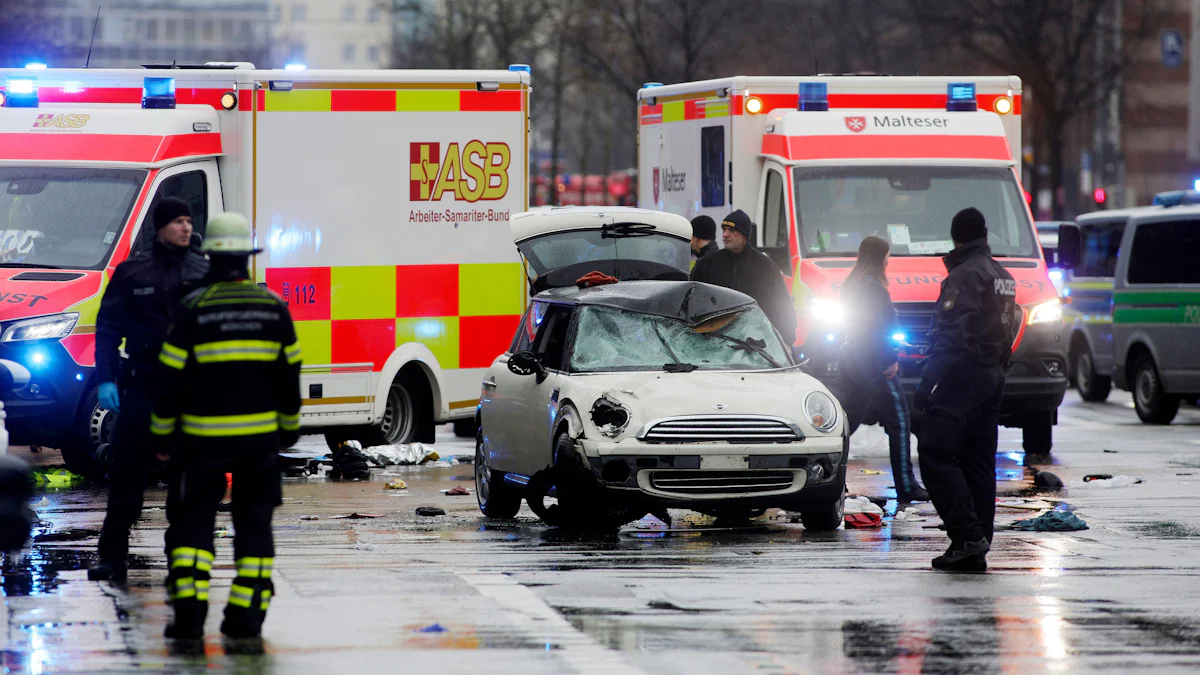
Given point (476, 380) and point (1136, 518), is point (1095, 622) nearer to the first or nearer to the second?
point (1136, 518)

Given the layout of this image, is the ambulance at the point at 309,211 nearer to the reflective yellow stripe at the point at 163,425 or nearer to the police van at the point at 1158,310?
the reflective yellow stripe at the point at 163,425

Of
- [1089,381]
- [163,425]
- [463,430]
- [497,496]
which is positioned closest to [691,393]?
[497,496]

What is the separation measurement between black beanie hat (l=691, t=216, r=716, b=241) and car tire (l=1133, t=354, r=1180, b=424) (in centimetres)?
728

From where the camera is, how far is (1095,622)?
8.14 m

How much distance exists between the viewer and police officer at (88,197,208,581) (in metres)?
9.23

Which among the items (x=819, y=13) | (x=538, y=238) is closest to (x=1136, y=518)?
(x=538, y=238)

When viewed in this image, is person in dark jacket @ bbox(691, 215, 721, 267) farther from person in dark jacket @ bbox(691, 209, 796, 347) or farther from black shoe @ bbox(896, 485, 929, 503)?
black shoe @ bbox(896, 485, 929, 503)

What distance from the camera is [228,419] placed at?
302 inches

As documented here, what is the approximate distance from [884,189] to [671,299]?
4.85 metres

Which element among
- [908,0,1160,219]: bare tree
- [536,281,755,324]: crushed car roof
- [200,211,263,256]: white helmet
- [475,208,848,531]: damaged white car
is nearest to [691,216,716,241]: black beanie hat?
[475,208,848,531]: damaged white car

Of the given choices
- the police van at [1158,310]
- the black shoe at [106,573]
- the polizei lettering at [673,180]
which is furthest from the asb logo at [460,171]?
the black shoe at [106,573]

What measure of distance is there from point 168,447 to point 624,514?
399cm

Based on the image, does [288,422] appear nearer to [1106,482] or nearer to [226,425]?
[226,425]

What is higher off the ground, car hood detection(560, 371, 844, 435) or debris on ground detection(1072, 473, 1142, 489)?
car hood detection(560, 371, 844, 435)
